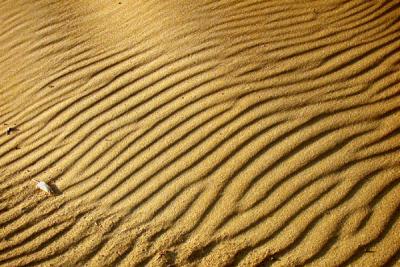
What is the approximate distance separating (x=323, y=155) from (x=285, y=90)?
685mm

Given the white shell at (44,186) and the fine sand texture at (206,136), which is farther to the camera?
the white shell at (44,186)

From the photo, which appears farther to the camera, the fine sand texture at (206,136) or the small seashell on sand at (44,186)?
the small seashell on sand at (44,186)

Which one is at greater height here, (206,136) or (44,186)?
(206,136)

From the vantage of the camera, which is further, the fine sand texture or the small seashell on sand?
the small seashell on sand

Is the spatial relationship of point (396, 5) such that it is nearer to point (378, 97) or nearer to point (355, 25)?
point (355, 25)

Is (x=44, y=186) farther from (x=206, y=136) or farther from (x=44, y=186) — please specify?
(x=206, y=136)

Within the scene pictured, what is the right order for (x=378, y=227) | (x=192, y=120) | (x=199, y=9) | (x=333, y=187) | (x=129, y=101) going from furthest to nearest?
(x=199, y=9) < (x=129, y=101) < (x=192, y=120) < (x=333, y=187) < (x=378, y=227)

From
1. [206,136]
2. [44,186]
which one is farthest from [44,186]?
[206,136]

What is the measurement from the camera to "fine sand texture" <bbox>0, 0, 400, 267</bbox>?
255cm

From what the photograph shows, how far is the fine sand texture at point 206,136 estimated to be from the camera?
2.55 m

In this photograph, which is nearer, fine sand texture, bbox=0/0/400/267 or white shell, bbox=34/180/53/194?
fine sand texture, bbox=0/0/400/267

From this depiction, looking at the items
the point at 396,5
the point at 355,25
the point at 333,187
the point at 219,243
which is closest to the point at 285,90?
the point at 333,187

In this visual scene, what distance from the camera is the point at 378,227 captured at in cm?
247

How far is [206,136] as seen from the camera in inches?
116
